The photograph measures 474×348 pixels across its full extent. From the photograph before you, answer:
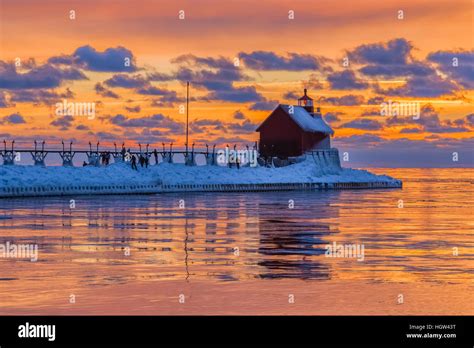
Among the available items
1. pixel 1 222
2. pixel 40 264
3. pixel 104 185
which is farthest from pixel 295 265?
pixel 104 185

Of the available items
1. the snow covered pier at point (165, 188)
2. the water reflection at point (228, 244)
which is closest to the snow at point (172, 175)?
the snow covered pier at point (165, 188)

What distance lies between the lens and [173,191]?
90.2m

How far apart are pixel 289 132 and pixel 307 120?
124 inches

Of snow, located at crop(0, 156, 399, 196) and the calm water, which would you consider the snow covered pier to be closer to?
snow, located at crop(0, 156, 399, 196)

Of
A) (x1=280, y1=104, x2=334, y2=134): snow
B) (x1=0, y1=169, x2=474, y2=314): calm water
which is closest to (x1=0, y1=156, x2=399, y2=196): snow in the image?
(x1=280, y1=104, x2=334, y2=134): snow

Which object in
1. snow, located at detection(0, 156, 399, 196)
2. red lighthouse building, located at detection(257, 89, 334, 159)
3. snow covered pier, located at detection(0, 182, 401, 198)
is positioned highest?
red lighthouse building, located at detection(257, 89, 334, 159)

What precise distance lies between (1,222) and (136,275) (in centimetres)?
1939

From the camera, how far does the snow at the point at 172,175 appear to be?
3174 inches

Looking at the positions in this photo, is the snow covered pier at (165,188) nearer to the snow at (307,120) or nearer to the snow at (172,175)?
the snow at (172,175)

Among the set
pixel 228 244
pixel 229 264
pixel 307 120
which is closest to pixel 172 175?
pixel 307 120

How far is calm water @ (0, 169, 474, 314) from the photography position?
19.4 m

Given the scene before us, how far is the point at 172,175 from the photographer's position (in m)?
97.4

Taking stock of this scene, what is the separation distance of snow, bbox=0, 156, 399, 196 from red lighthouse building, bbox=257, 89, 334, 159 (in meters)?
2.24
